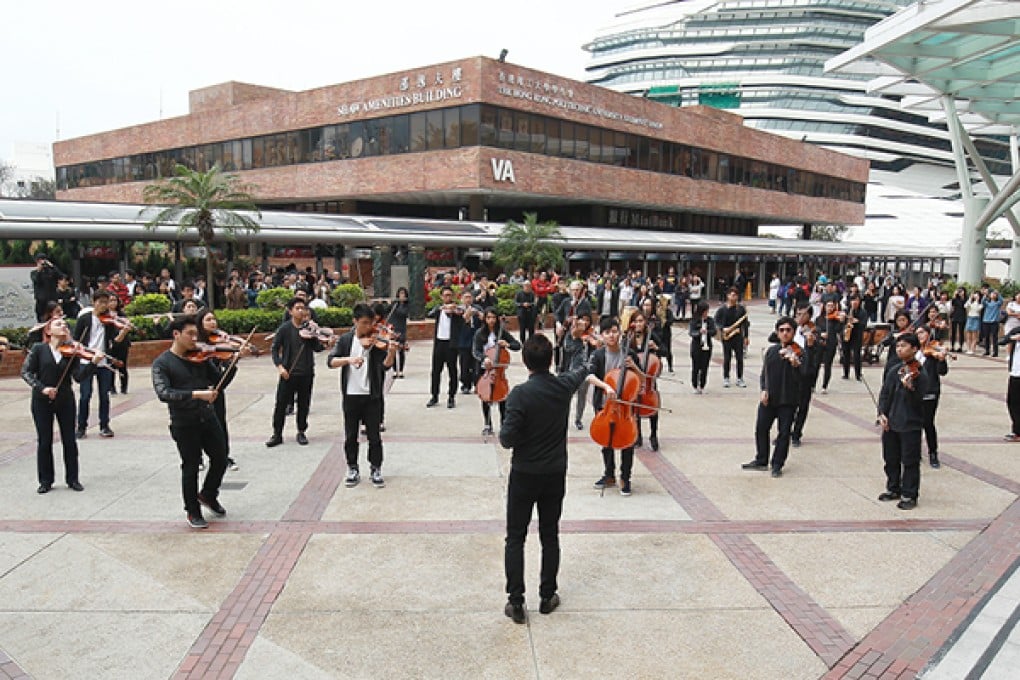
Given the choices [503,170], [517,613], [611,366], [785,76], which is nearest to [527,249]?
[503,170]

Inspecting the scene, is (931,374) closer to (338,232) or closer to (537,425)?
(537,425)

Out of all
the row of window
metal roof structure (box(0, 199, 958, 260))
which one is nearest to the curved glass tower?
the row of window

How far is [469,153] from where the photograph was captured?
108ft

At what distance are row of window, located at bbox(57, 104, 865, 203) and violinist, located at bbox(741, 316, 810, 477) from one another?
2629 centimetres

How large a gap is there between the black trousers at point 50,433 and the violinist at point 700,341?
9063mm

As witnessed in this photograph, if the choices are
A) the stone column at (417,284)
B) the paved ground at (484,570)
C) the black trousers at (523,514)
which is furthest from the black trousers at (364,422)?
the stone column at (417,284)

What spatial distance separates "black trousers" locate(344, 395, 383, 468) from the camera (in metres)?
7.70

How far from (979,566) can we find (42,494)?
8.72m

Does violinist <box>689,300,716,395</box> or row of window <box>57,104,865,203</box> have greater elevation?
row of window <box>57,104,865,203</box>

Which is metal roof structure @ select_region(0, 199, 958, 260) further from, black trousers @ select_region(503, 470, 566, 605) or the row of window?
black trousers @ select_region(503, 470, 566, 605)

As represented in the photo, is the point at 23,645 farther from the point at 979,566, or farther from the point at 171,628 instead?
the point at 979,566

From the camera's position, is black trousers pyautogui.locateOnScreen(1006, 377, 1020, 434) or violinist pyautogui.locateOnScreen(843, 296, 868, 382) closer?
black trousers pyautogui.locateOnScreen(1006, 377, 1020, 434)

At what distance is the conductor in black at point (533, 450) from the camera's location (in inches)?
194

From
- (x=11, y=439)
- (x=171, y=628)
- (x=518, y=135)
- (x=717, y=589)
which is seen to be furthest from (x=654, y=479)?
(x=518, y=135)
